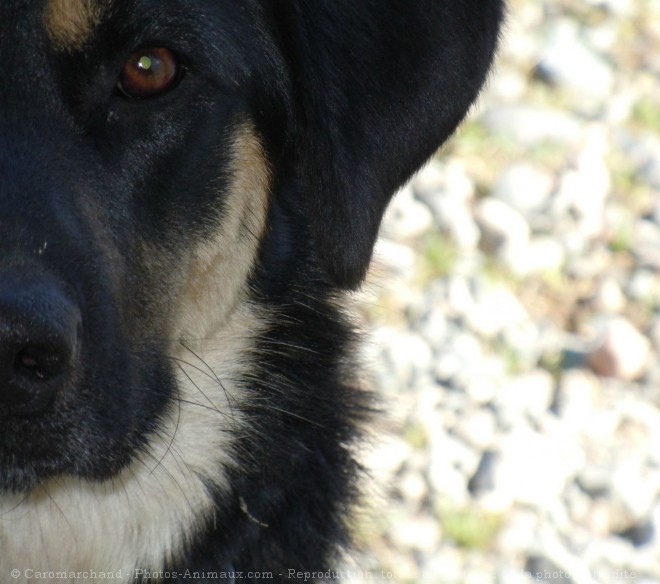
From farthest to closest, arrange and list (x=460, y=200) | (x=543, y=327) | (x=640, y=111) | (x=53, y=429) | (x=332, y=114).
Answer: (x=640, y=111)
(x=460, y=200)
(x=543, y=327)
(x=332, y=114)
(x=53, y=429)

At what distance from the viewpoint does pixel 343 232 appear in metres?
2.53

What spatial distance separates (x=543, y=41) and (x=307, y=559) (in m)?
3.89

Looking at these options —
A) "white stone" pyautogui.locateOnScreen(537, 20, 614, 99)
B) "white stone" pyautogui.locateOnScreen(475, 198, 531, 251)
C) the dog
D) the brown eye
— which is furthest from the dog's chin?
"white stone" pyautogui.locateOnScreen(537, 20, 614, 99)

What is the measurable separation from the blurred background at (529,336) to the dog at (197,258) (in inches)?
14.0

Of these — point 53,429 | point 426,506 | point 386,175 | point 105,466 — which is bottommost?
point 426,506

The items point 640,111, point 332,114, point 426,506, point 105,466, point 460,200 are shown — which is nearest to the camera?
point 105,466

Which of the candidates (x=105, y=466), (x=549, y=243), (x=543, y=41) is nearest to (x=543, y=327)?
(x=549, y=243)

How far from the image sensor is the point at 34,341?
6.35ft

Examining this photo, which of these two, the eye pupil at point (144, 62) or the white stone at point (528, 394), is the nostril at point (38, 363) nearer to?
the eye pupil at point (144, 62)

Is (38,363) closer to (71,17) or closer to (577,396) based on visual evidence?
(71,17)

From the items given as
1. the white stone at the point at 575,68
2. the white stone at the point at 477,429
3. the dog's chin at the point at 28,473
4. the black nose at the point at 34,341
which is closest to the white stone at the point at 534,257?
the white stone at the point at 477,429

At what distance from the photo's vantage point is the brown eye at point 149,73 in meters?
2.25

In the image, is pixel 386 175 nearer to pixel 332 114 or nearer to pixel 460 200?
pixel 332 114

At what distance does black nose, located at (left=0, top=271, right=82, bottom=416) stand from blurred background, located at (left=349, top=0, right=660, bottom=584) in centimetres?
109
